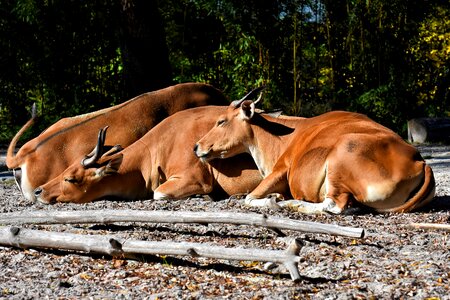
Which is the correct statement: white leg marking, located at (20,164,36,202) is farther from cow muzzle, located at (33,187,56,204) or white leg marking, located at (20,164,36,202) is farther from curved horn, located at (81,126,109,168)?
curved horn, located at (81,126,109,168)

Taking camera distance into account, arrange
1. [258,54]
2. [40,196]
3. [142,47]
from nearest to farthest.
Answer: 1. [40,196]
2. [142,47]
3. [258,54]

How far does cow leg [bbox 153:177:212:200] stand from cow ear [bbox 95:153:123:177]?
17.1 inches

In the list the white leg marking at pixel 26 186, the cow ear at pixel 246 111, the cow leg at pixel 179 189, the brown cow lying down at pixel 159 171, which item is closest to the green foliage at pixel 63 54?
the white leg marking at pixel 26 186

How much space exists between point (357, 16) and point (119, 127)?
763 centimetres

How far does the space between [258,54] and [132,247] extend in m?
10.6

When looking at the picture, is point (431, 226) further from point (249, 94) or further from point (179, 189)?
point (179, 189)

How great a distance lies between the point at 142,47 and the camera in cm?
1180

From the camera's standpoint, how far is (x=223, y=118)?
7746 mm

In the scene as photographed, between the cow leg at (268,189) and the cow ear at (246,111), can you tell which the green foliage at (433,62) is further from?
the cow leg at (268,189)

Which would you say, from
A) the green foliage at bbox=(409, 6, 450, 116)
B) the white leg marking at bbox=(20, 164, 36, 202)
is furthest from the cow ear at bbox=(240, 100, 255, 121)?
the green foliage at bbox=(409, 6, 450, 116)

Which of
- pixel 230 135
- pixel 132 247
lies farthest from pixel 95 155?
pixel 132 247

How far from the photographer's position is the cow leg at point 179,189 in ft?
25.0

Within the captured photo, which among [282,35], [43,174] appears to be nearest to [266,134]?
[43,174]

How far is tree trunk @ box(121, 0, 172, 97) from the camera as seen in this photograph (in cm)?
1175
